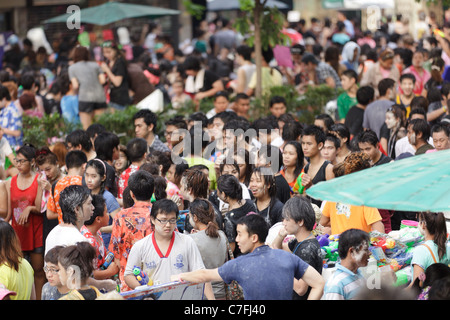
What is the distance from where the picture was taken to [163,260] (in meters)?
6.20

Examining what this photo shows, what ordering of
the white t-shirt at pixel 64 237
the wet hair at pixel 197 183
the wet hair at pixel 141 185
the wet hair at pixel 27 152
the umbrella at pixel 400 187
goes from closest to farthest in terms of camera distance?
the umbrella at pixel 400 187 < the white t-shirt at pixel 64 237 < the wet hair at pixel 141 185 < the wet hair at pixel 197 183 < the wet hair at pixel 27 152

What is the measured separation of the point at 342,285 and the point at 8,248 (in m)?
2.52

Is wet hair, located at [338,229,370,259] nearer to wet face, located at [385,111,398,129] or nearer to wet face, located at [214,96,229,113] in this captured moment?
wet face, located at [385,111,398,129]

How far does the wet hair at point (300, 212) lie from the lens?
20.0 ft

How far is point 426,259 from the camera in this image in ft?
19.8

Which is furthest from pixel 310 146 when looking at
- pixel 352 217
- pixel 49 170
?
pixel 49 170

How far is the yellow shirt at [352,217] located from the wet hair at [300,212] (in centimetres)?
104

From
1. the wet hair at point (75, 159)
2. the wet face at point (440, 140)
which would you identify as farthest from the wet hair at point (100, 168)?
the wet face at point (440, 140)

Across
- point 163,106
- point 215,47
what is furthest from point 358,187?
point 215,47

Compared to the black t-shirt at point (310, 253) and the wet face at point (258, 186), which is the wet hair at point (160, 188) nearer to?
the wet face at point (258, 186)

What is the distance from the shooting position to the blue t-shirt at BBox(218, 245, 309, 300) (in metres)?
5.35

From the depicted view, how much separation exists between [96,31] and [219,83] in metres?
6.64

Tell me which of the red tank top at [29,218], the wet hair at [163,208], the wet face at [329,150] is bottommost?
the red tank top at [29,218]

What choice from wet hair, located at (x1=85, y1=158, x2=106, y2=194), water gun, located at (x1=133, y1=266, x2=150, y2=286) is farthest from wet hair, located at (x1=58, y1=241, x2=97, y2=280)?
wet hair, located at (x1=85, y1=158, x2=106, y2=194)
